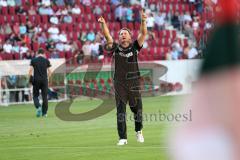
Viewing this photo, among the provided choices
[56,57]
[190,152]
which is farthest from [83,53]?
[190,152]

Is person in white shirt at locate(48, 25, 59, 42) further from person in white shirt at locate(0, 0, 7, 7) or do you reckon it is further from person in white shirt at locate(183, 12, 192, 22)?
person in white shirt at locate(183, 12, 192, 22)

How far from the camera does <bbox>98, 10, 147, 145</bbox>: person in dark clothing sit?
14102 mm

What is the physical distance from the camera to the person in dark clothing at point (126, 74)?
1410cm

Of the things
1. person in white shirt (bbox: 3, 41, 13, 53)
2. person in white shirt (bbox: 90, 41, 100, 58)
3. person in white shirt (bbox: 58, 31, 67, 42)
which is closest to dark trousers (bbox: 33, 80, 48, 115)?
person in white shirt (bbox: 3, 41, 13, 53)

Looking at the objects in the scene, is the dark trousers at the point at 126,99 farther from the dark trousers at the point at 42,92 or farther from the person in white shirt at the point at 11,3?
the person in white shirt at the point at 11,3

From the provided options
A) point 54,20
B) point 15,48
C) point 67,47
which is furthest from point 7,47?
point 54,20

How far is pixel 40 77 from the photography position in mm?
24906

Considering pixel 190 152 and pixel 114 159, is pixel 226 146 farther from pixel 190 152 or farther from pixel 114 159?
pixel 114 159

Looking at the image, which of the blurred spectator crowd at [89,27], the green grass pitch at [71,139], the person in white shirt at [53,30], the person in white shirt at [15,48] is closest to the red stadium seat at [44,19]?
the blurred spectator crowd at [89,27]

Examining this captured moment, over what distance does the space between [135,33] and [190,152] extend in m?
36.6

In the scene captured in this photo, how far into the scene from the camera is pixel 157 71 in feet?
111

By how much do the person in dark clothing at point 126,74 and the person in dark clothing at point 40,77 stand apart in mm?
10079

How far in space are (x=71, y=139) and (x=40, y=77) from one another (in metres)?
8.88

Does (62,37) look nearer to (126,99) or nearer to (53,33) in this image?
(53,33)
